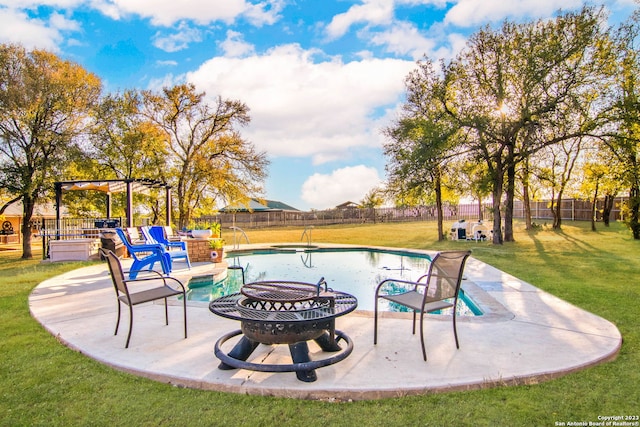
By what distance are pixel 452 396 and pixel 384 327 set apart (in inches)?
55.7

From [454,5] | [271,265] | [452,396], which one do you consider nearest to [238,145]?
[271,265]

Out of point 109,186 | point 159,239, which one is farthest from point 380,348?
point 109,186

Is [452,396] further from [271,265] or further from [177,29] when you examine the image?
[177,29]

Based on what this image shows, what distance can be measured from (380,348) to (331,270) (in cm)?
586

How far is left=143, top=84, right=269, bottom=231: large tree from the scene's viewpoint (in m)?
18.7

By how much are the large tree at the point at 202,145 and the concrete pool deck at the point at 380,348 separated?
14.3m

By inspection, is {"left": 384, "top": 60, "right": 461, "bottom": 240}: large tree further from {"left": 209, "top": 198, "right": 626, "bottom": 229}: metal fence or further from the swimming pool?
{"left": 209, "top": 198, "right": 626, "bottom": 229}: metal fence

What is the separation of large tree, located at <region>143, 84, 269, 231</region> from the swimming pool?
293 inches

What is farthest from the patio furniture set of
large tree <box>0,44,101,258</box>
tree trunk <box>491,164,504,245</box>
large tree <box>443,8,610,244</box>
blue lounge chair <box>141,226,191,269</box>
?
large tree <box>0,44,101,258</box>

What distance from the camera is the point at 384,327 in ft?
12.6

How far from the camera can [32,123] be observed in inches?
501

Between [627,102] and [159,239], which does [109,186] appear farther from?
[627,102]

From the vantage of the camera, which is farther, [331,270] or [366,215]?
[366,215]

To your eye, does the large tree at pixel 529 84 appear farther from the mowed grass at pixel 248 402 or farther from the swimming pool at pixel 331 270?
the mowed grass at pixel 248 402
